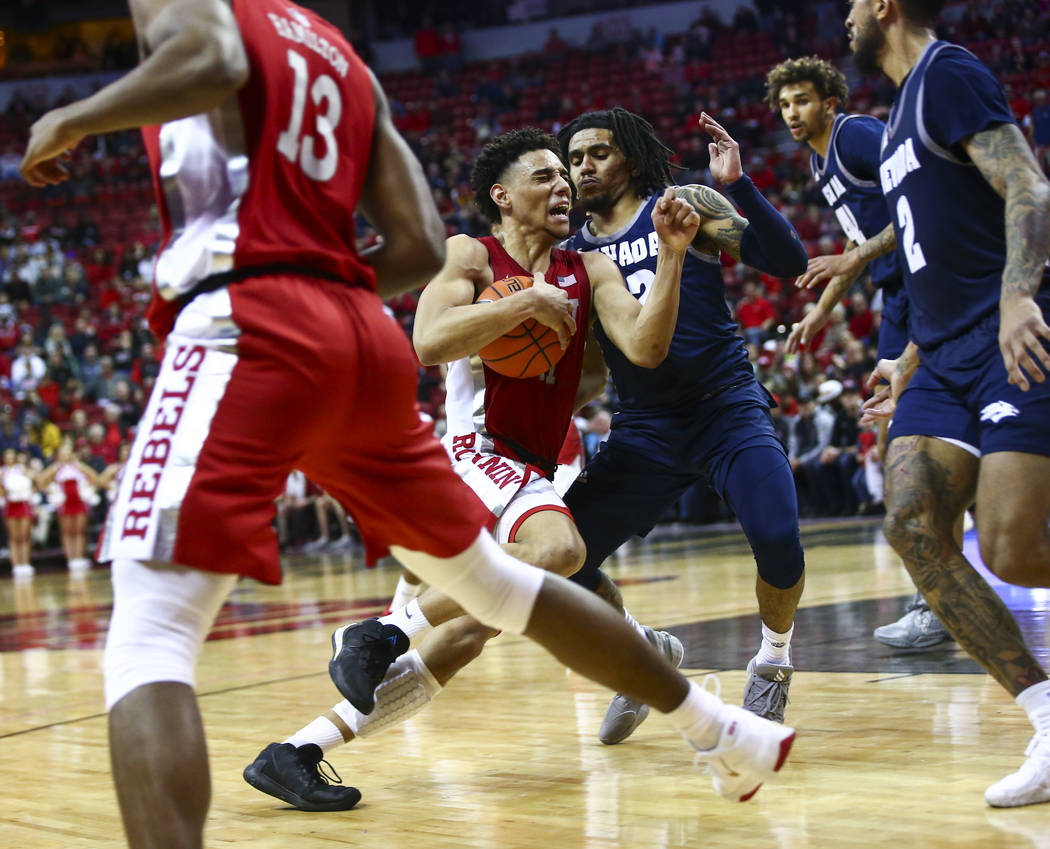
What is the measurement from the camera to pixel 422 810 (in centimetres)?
343

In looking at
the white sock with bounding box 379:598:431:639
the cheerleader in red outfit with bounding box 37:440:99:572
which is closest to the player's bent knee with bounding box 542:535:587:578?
the white sock with bounding box 379:598:431:639

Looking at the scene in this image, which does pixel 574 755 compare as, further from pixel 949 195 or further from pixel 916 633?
pixel 916 633

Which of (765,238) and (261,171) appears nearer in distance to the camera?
(261,171)

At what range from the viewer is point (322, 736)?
3674mm

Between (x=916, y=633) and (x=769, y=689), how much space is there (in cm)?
174

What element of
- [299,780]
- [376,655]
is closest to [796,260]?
[376,655]

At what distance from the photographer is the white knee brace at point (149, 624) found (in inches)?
86.0

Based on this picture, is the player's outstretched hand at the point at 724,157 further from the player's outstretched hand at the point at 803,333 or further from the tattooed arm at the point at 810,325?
the player's outstretched hand at the point at 803,333

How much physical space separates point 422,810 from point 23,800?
1294mm

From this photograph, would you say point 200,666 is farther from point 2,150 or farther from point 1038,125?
point 2,150

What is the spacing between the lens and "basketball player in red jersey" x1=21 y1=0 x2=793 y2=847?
7.14 feet

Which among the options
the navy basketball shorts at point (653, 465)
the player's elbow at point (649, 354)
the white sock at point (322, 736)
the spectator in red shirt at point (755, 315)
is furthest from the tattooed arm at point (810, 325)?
the spectator in red shirt at point (755, 315)

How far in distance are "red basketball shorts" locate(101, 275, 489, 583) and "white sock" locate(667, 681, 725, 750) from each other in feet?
2.11

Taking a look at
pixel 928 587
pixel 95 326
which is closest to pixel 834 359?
pixel 928 587
